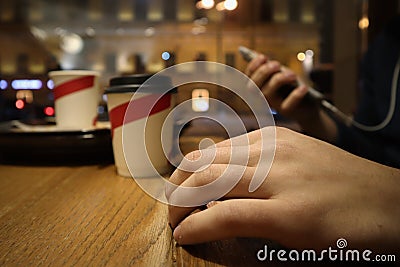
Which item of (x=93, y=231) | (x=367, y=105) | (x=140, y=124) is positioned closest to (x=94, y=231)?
(x=93, y=231)

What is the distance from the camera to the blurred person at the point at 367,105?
1145 mm

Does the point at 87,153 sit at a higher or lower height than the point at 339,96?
higher

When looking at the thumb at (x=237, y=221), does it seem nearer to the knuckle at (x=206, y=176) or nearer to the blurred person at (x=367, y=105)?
the knuckle at (x=206, y=176)

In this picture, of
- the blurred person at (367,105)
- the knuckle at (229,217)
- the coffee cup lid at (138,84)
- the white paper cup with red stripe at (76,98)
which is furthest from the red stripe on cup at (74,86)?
the knuckle at (229,217)

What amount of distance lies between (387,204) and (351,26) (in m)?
2.62

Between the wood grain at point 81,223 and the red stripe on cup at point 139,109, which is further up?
the red stripe on cup at point 139,109

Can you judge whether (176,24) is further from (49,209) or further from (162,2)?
(49,209)

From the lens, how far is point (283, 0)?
9.69 ft

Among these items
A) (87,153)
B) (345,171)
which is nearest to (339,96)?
(87,153)

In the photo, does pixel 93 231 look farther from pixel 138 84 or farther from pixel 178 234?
pixel 138 84

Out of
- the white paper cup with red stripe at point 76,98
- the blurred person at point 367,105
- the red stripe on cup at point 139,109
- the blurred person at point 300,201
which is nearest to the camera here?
the blurred person at point 300,201

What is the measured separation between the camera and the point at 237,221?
1.11ft

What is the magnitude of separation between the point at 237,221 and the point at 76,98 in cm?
64

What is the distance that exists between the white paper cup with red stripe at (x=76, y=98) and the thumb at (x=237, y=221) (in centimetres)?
61
